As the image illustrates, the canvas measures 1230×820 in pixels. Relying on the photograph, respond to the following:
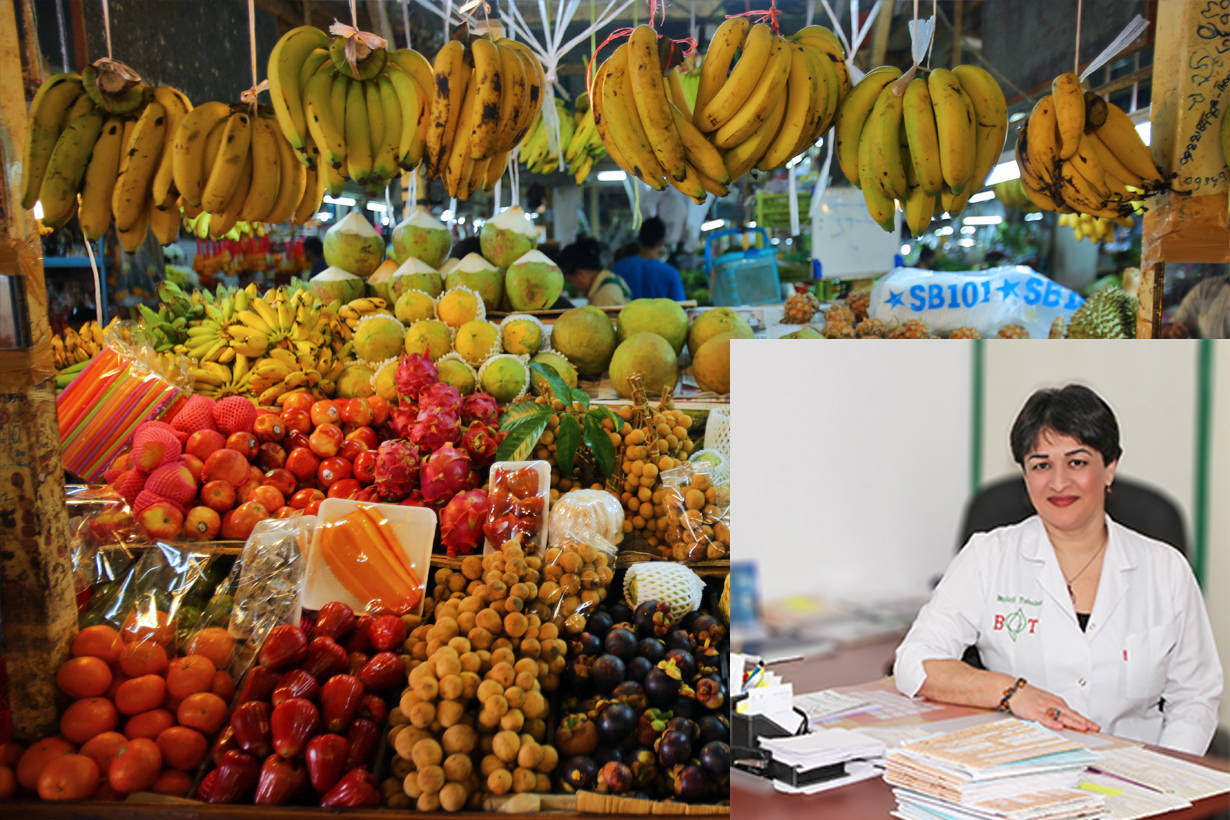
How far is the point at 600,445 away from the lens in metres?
2.12

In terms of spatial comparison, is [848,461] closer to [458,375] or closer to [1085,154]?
[1085,154]

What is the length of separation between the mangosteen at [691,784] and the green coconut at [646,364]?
55.4 inches

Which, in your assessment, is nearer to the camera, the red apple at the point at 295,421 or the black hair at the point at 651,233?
the red apple at the point at 295,421

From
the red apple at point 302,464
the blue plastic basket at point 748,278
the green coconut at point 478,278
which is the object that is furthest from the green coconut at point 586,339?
the blue plastic basket at point 748,278

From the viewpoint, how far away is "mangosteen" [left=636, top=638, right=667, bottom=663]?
5.47ft

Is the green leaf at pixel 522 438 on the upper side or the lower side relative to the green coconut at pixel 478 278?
lower

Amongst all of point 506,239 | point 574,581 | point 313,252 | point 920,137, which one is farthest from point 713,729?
point 313,252

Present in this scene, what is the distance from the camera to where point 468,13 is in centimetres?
186

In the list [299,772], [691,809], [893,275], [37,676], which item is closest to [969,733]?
[691,809]

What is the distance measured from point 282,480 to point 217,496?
0.17 m

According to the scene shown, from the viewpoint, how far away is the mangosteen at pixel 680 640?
5.57ft

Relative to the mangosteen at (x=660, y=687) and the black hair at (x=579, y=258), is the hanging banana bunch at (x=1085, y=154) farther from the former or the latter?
the black hair at (x=579, y=258)

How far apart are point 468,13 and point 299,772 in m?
1.66

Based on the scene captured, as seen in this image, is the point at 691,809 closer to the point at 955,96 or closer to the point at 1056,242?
the point at 955,96
